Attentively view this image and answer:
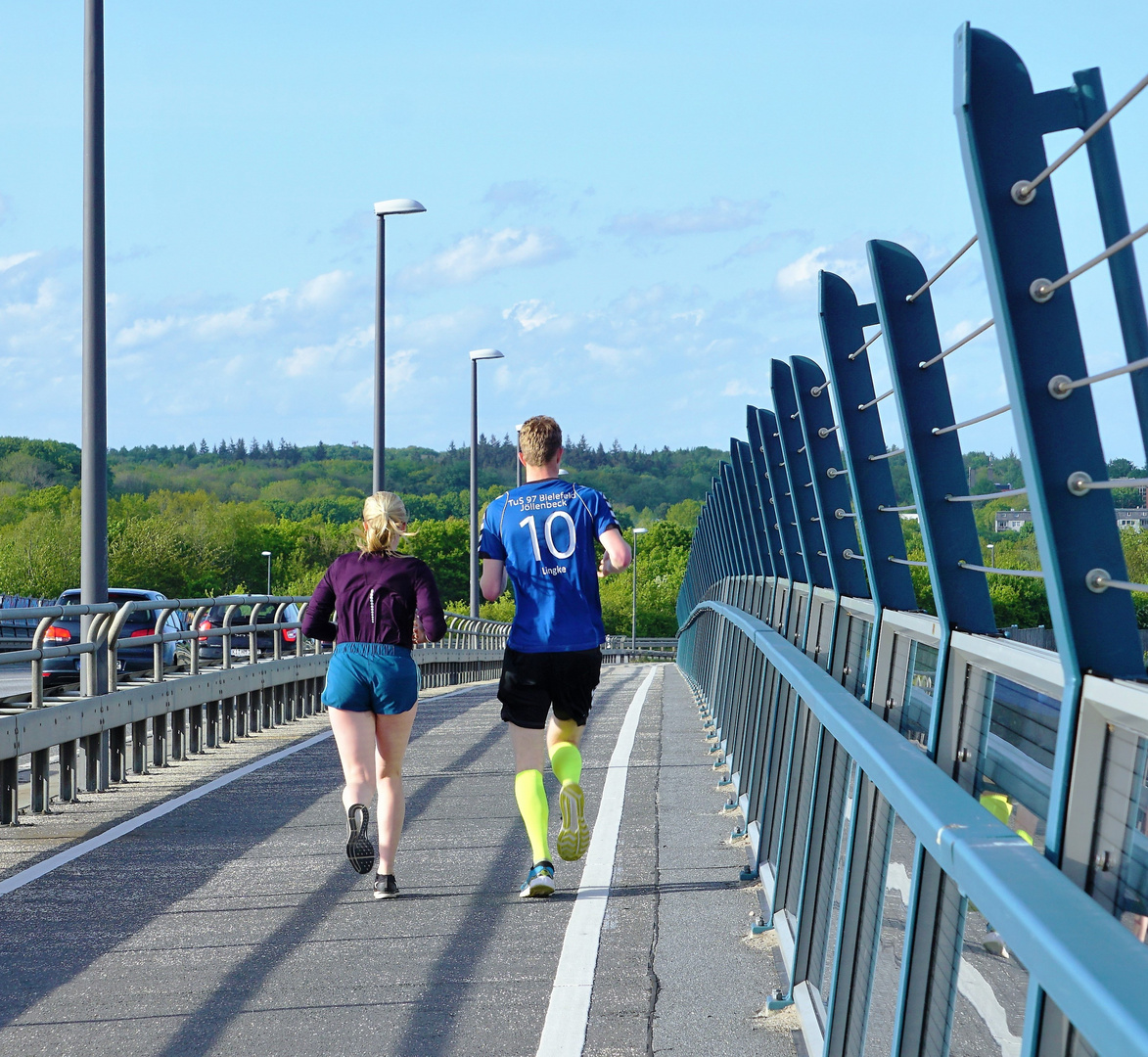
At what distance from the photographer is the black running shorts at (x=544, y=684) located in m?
6.29

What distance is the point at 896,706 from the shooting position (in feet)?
13.6

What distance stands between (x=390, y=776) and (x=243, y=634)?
1754cm

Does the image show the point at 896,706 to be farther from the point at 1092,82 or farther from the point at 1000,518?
the point at 1092,82

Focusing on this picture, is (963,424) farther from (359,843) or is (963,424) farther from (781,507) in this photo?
(781,507)

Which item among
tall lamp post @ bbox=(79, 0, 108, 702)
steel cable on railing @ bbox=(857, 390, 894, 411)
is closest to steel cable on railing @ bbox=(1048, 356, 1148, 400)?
steel cable on railing @ bbox=(857, 390, 894, 411)

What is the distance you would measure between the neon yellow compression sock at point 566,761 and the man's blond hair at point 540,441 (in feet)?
3.93

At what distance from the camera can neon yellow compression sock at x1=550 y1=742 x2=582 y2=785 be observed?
6.39 meters

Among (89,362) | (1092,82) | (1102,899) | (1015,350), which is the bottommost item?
(1102,899)

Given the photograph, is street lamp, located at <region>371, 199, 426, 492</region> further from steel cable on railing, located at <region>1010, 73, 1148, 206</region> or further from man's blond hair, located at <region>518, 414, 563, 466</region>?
steel cable on railing, located at <region>1010, 73, 1148, 206</region>

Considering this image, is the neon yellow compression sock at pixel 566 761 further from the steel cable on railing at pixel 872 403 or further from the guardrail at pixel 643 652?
the guardrail at pixel 643 652

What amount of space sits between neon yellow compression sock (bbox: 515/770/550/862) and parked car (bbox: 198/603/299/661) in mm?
6799

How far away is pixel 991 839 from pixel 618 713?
14.6 m

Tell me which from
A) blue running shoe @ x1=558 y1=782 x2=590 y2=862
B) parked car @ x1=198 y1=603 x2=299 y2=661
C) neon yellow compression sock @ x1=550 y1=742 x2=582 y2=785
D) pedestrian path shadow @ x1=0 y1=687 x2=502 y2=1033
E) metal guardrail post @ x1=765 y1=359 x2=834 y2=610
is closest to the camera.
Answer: pedestrian path shadow @ x1=0 y1=687 x2=502 y2=1033

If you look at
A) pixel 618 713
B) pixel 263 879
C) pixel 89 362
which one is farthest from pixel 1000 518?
pixel 618 713
